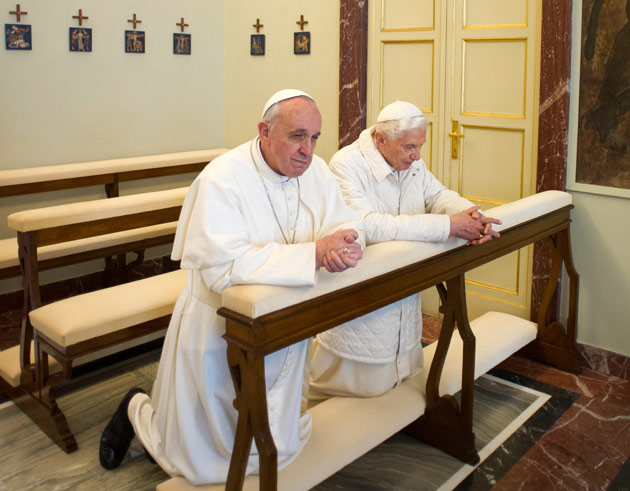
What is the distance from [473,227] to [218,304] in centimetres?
124

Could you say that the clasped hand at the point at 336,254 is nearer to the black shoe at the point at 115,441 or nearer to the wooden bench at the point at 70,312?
the black shoe at the point at 115,441

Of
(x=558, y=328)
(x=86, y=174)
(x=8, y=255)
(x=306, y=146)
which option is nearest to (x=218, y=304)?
(x=306, y=146)

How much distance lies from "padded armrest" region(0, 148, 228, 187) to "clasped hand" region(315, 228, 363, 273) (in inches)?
124

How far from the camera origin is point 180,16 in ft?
20.6

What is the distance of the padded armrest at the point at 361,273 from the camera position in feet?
8.13

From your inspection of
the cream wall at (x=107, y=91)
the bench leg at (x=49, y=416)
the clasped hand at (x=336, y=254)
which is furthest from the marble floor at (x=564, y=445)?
the cream wall at (x=107, y=91)

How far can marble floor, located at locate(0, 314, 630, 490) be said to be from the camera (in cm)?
338

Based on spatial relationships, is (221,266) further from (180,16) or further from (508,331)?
(180,16)

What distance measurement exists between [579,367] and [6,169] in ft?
13.9

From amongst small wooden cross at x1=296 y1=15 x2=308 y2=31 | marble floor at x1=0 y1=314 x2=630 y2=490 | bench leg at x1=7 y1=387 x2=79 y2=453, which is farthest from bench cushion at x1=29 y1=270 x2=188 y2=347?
small wooden cross at x1=296 y1=15 x2=308 y2=31

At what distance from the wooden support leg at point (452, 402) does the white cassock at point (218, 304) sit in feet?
2.20

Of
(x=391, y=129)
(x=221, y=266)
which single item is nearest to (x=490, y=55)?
(x=391, y=129)

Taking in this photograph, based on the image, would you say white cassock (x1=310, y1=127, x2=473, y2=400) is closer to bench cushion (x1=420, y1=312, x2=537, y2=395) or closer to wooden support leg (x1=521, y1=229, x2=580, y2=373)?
bench cushion (x1=420, y1=312, x2=537, y2=395)

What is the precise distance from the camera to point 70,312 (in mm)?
3697
